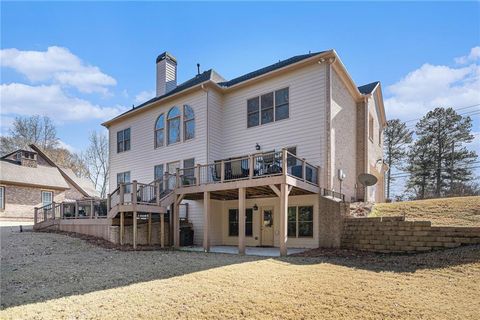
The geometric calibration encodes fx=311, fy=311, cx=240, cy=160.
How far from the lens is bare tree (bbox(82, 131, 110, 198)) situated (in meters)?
39.8

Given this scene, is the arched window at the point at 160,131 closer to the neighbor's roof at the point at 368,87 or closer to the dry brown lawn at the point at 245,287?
the dry brown lawn at the point at 245,287

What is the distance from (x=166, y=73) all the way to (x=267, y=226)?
37.9ft

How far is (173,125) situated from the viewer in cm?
1667

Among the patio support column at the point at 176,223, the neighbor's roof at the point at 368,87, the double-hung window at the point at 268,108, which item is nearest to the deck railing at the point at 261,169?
the patio support column at the point at 176,223

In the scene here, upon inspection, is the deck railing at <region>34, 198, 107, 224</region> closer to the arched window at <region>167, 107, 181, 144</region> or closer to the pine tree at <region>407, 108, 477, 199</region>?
the arched window at <region>167, 107, 181, 144</region>

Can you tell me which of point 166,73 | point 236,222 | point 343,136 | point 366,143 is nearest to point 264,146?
point 343,136

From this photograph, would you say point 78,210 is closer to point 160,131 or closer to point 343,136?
point 160,131

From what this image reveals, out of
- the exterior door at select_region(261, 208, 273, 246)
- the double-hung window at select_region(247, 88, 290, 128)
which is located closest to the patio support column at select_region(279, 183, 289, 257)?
the exterior door at select_region(261, 208, 273, 246)

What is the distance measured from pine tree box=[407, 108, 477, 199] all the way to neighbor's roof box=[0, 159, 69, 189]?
106ft

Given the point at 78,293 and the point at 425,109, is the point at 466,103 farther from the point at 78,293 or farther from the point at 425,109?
the point at 78,293

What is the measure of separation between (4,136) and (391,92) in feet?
130

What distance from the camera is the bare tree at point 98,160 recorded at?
39.8 m

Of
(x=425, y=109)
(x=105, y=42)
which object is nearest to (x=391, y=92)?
(x=425, y=109)

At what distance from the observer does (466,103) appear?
88.1 feet
